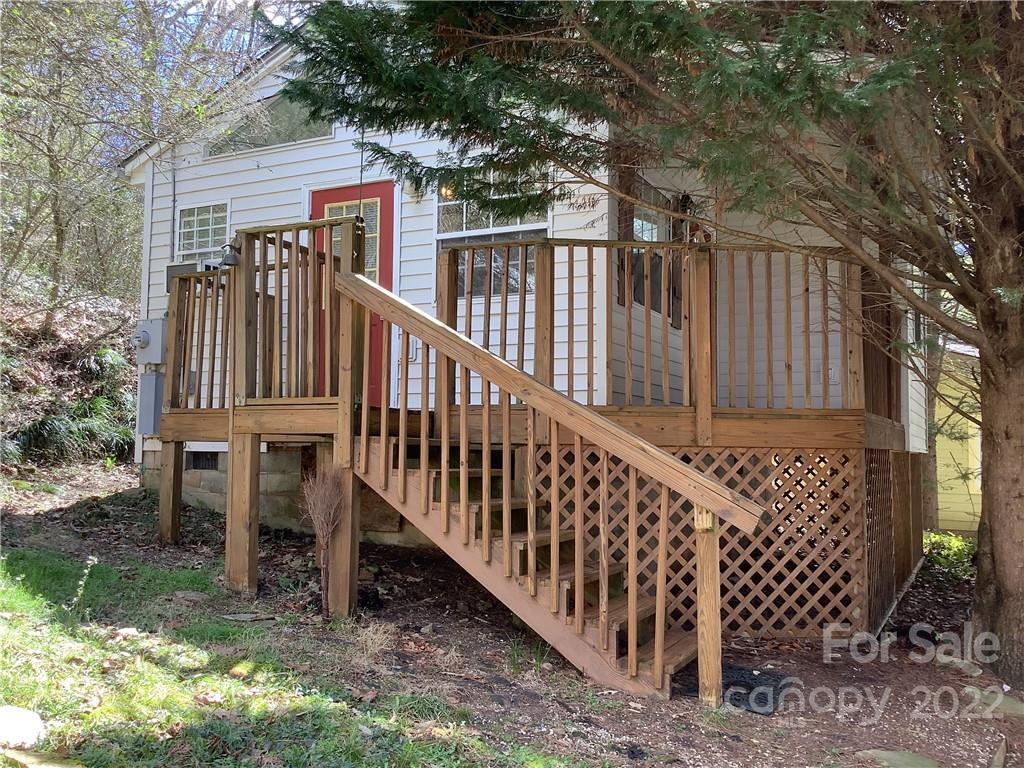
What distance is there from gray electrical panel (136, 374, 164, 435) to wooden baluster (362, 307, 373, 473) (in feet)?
14.4

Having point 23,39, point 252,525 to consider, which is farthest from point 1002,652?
point 23,39

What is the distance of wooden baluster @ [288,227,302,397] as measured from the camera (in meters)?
4.95

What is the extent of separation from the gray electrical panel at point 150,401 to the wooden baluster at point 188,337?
221 centimetres

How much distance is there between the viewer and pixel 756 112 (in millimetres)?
3355

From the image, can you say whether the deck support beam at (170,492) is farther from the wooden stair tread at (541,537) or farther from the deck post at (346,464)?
the wooden stair tread at (541,537)

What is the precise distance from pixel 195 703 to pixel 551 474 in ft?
6.24

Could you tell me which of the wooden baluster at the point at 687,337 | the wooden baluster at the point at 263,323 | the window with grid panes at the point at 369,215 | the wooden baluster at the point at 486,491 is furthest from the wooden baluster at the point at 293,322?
the window with grid panes at the point at 369,215

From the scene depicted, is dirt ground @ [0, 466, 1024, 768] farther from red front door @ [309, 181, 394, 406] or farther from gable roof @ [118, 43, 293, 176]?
gable roof @ [118, 43, 293, 176]

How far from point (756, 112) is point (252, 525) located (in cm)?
366

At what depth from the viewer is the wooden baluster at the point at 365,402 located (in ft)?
15.1

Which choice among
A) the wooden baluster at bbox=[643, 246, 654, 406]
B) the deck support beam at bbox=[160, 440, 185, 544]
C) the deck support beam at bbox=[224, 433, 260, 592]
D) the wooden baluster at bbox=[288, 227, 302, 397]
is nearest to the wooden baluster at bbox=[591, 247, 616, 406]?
the wooden baluster at bbox=[643, 246, 654, 406]

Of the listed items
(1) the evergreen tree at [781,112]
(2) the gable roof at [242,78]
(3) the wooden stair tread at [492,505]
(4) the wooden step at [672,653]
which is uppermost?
(2) the gable roof at [242,78]

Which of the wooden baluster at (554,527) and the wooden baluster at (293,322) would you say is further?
the wooden baluster at (293,322)

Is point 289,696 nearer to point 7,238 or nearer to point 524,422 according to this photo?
point 524,422
